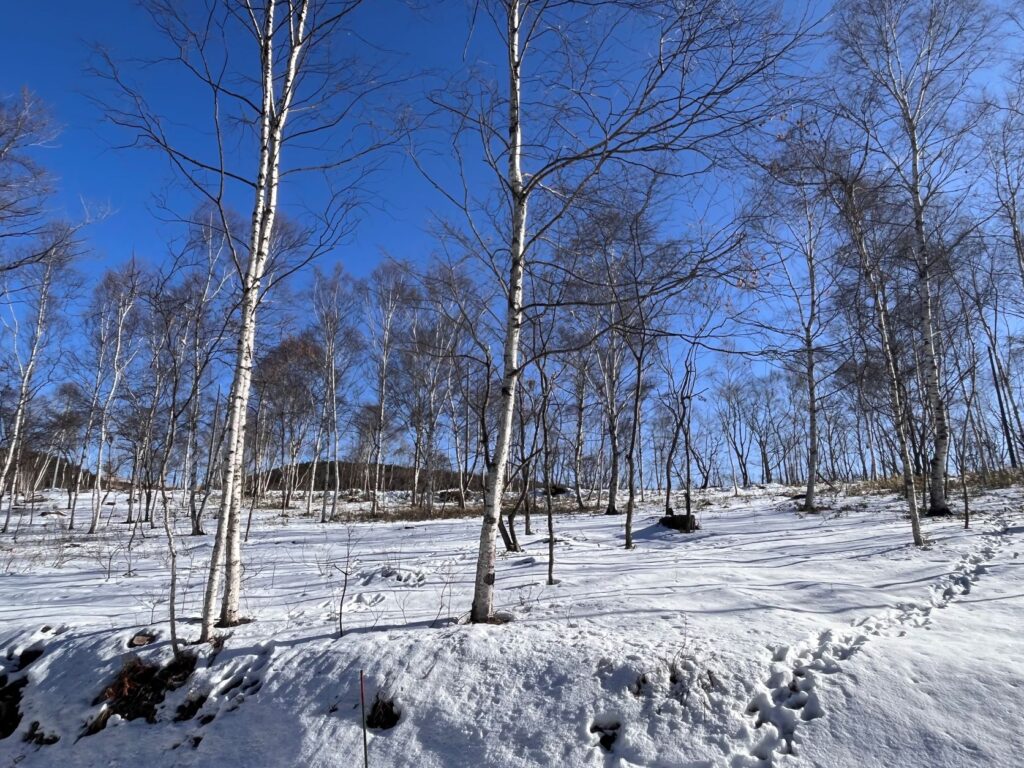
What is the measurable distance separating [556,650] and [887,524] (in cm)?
888

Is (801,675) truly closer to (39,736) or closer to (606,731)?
(606,731)

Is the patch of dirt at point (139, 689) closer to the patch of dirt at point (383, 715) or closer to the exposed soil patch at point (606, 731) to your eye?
the patch of dirt at point (383, 715)

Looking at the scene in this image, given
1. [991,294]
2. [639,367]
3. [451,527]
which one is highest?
[991,294]

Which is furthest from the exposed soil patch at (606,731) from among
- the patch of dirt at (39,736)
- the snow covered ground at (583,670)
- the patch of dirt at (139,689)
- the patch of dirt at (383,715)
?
the patch of dirt at (39,736)

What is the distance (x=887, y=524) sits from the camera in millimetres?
9430

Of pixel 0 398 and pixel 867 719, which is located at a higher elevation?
pixel 0 398

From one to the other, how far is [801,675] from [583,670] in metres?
1.35

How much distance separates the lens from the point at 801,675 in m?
3.17

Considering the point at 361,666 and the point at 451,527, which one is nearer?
the point at 361,666

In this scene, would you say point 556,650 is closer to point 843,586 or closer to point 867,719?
point 867,719

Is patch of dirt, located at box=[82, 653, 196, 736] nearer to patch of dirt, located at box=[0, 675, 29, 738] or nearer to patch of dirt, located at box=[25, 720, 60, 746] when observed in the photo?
patch of dirt, located at box=[25, 720, 60, 746]

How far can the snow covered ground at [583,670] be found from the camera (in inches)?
109

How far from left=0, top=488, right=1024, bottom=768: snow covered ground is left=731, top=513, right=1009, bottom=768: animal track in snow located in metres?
0.01

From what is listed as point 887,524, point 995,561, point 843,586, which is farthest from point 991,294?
point 843,586
